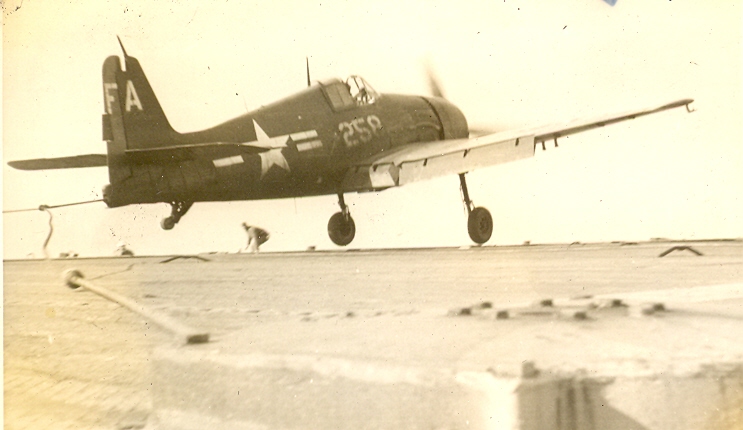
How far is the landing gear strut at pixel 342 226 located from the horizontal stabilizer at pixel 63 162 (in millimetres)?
1004

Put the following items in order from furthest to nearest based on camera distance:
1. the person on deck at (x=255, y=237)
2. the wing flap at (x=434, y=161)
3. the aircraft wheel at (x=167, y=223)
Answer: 1. the person on deck at (x=255, y=237)
2. the aircraft wheel at (x=167, y=223)
3. the wing flap at (x=434, y=161)

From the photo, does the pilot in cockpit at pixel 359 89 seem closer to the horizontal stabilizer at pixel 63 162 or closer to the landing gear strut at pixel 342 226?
the landing gear strut at pixel 342 226

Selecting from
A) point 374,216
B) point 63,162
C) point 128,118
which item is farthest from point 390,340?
point 63,162

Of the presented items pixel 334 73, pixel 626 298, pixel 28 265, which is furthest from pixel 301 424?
pixel 28 265

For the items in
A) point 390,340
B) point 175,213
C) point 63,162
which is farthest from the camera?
point 63,162

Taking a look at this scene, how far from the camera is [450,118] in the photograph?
3092 millimetres

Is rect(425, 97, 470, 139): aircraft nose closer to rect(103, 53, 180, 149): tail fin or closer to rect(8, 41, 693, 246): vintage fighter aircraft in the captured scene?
rect(8, 41, 693, 246): vintage fighter aircraft

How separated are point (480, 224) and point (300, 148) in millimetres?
850

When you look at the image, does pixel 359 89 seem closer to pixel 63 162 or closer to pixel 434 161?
pixel 434 161

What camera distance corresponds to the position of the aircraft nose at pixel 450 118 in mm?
2988

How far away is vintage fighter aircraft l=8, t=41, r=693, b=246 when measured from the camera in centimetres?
261

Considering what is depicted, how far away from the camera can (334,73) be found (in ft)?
9.66

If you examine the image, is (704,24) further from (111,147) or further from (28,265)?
(28,265)

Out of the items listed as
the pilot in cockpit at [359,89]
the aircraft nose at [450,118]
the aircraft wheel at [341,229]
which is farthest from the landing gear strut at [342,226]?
the aircraft nose at [450,118]
